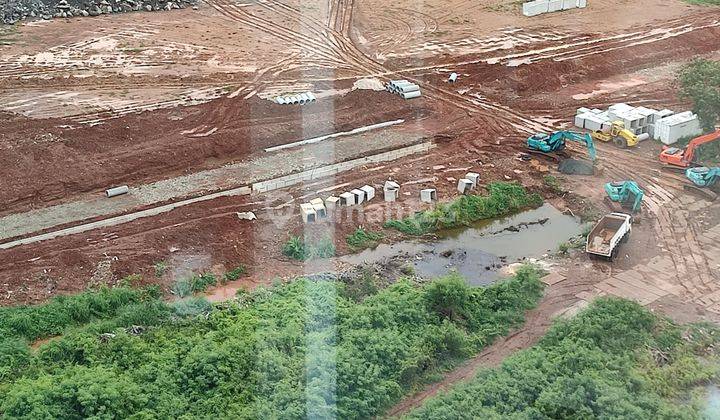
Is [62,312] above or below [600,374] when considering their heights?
below

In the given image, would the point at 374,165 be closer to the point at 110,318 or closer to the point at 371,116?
the point at 371,116

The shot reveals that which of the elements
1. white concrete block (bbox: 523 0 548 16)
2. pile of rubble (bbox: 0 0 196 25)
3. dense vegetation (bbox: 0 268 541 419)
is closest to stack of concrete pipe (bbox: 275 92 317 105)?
dense vegetation (bbox: 0 268 541 419)

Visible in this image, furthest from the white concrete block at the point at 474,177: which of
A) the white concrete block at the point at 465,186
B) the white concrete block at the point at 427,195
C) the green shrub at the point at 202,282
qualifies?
the green shrub at the point at 202,282

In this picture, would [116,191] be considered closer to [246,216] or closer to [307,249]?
[246,216]

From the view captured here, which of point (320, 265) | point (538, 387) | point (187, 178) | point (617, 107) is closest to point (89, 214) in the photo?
point (187, 178)

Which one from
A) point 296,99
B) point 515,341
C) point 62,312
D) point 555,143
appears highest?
point 296,99

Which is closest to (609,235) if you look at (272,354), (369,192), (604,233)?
(604,233)

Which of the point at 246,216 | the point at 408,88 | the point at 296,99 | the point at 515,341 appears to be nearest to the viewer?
the point at 515,341
